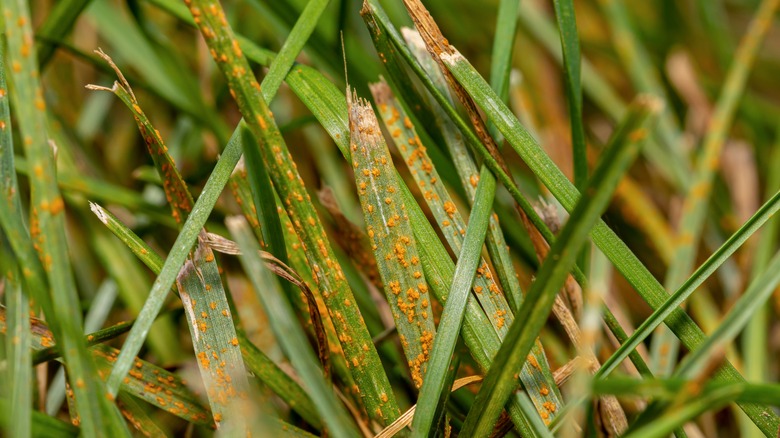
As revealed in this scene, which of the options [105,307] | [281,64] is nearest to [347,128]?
[281,64]

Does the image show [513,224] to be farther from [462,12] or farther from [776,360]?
[462,12]

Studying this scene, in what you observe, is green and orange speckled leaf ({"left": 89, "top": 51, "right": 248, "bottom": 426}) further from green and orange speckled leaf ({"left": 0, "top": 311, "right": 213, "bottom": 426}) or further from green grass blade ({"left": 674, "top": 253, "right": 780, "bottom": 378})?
green grass blade ({"left": 674, "top": 253, "right": 780, "bottom": 378})

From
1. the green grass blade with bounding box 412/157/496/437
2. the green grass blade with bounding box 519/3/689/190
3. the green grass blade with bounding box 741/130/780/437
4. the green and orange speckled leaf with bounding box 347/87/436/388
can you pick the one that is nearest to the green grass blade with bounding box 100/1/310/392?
the green and orange speckled leaf with bounding box 347/87/436/388

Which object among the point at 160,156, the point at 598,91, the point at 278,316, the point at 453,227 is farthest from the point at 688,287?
the point at 598,91

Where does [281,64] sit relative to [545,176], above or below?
above

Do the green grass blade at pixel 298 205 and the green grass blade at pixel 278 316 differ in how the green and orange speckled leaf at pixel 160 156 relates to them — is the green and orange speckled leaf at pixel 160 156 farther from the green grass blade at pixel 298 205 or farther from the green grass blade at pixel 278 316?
the green grass blade at pixel 278 316

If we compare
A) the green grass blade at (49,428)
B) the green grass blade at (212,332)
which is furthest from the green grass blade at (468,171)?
the green grass blade at (49,428)
